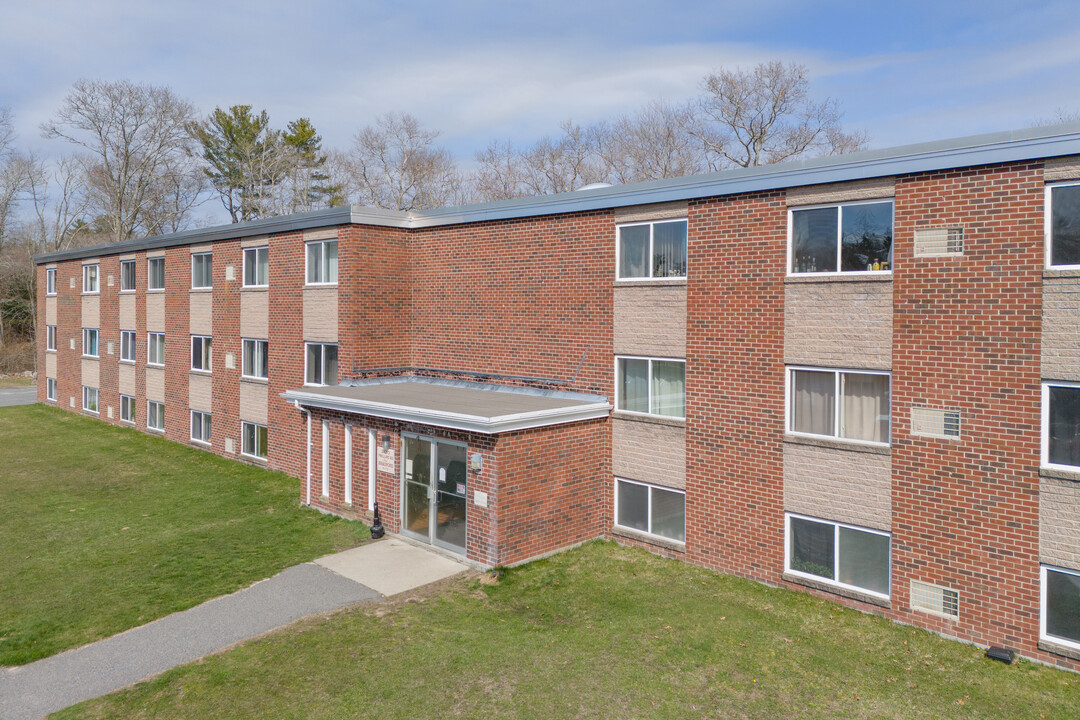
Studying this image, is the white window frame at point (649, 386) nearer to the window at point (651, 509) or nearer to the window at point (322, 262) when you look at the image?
the window at point (651, 509)

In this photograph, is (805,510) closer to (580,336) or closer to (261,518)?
(580,336)

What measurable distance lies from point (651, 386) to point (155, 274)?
2099cm

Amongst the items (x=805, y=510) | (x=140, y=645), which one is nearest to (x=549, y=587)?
(x=805, y=510)

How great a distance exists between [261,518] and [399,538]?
3.87 meters

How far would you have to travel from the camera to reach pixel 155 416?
2688cm

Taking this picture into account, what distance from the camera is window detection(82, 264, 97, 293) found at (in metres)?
30.9

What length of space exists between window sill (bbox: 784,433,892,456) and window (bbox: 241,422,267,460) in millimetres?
15594

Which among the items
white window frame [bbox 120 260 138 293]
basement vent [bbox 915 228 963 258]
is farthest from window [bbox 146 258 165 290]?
basement vent [bbox 915 228 963 258]

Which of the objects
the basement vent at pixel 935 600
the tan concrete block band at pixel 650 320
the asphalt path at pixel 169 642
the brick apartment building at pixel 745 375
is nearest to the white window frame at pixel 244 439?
the brick apartment building at pixel 745 375

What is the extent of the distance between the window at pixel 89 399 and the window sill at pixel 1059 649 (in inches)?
1318

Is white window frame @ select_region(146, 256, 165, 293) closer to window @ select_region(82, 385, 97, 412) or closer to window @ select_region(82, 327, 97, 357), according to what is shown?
window @ select_region(82, 327, 97, 357)

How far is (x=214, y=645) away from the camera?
998 cm

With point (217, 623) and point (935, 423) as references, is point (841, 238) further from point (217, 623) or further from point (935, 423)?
point (217, 623)

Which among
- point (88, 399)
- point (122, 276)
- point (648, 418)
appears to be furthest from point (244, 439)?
point (88, 399)
